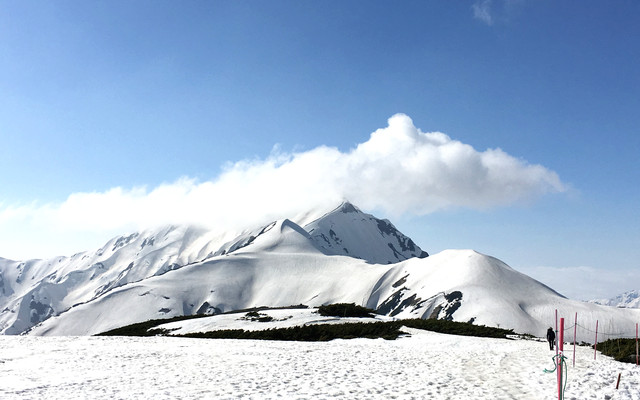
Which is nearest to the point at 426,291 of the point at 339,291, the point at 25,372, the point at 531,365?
the point at 339,291

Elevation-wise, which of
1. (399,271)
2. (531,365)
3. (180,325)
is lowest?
(180,325)

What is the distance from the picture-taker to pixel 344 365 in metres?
20.4

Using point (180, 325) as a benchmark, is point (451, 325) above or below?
above

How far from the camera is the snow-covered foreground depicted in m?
15.3

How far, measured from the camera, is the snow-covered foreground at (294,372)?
15266 millimetres

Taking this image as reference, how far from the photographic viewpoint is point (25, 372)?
19.1 m

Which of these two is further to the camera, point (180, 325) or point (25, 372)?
point (180, 325)

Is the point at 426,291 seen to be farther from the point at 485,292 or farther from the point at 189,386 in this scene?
the point at 189,386

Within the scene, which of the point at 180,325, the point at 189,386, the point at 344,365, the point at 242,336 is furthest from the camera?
the point at 180,325

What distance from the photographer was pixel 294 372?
18.5 meters

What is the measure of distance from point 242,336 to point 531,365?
2251 centimetres

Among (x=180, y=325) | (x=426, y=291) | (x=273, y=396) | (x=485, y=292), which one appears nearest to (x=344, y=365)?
(x=273, y=396)

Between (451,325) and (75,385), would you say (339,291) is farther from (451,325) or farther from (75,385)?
(75,385)

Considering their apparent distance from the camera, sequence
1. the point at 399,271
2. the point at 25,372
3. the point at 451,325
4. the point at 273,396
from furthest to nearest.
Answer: the point at 399,271, the point at 451,325, the point at 25,372, the point at 273,396
